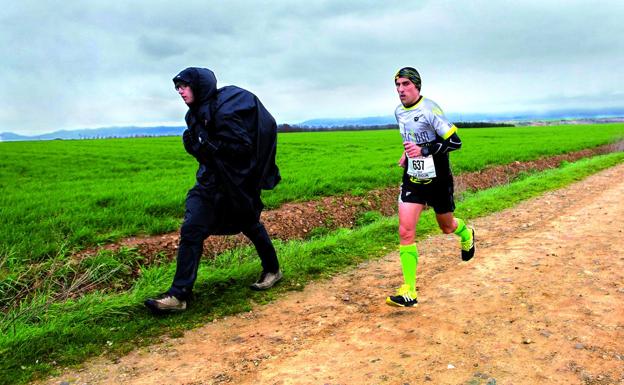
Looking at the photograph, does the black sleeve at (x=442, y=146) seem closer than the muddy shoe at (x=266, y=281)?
Yes

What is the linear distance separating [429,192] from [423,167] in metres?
0.27

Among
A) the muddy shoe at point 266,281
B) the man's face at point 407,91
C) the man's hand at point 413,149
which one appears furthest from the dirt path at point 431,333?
the man's face at point 407,91

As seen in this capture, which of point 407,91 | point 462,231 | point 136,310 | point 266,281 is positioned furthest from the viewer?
point 462,231

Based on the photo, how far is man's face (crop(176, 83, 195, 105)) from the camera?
448 centimetres

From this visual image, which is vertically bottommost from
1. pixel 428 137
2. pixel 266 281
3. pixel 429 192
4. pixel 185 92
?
pixel 266 281

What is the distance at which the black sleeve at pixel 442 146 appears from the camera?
4520 millimetres

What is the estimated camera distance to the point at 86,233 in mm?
7371

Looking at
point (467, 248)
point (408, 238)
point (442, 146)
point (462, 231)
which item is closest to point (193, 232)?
point (408, 238)

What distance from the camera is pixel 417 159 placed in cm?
466

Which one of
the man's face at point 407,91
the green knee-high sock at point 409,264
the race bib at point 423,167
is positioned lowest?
the green knee-high sock at point 409,264

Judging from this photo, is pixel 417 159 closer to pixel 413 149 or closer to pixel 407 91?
pixel 413 149

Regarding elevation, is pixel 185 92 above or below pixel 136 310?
above

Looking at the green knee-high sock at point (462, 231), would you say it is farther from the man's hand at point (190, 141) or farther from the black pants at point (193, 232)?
the man's hand at point (190, 141)

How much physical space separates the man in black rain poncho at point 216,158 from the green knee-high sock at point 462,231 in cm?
209
